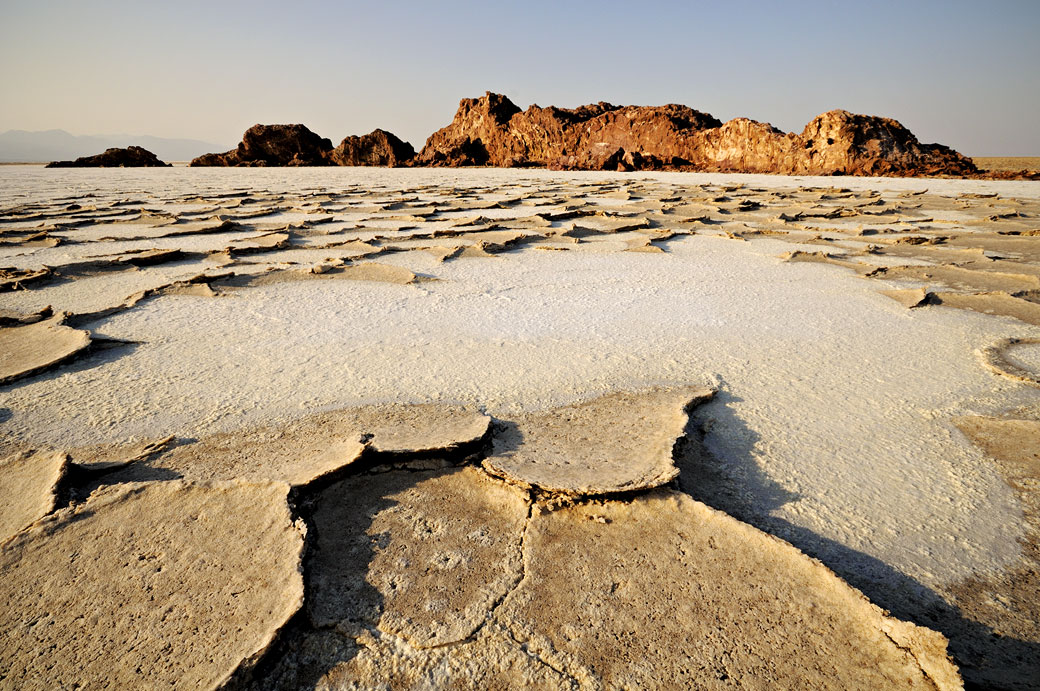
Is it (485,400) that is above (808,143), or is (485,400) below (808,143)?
below

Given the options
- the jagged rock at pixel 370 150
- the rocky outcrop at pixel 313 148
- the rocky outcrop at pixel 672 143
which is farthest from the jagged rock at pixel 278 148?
the rocky outcrop at pixel 672 143

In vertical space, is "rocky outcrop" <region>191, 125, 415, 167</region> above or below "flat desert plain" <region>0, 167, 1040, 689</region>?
above

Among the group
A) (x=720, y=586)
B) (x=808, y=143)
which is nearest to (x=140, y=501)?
(x=720, y=586)

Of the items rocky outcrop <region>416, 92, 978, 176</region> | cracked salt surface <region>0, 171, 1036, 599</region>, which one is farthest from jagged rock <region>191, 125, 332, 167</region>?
cracked salt surface <region>0, 171, 1036, 599</region>

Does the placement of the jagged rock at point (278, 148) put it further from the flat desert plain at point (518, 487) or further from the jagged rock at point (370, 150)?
the flat desert plain at point (518, 487)

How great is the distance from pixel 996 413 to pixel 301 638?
64.9 inches

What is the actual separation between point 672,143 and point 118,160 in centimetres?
2036

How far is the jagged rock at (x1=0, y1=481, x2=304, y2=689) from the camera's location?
701 mm

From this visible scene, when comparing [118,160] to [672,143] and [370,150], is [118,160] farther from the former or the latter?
[672,143]

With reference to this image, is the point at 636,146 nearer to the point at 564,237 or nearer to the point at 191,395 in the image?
the point at 564,237

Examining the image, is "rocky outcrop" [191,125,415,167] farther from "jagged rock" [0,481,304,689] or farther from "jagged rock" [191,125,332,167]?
"jagged rock" [0,481,304,689]

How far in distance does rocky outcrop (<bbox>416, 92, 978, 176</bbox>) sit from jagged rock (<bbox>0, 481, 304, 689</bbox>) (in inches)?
644

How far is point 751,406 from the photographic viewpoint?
1.44 metres

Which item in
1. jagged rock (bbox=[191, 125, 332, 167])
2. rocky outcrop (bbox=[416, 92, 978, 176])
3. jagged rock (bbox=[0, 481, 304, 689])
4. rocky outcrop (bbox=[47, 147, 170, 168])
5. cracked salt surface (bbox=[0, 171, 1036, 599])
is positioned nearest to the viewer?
jagged rock (bbox=[0, 481, 304, 689])
